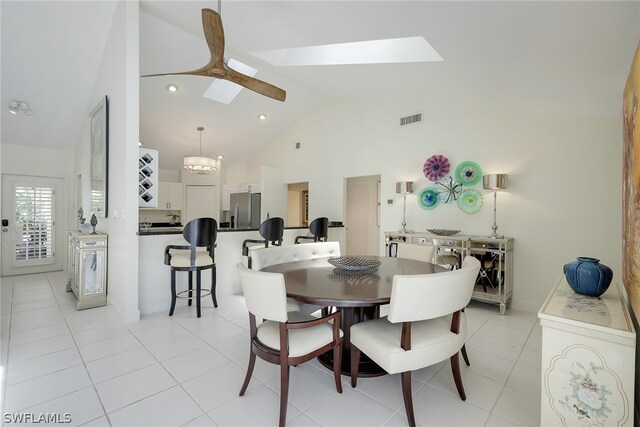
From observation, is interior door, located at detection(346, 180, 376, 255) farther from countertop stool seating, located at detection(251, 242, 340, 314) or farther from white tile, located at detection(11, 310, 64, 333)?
white tile, located at detection(11, 310, 64, 333)

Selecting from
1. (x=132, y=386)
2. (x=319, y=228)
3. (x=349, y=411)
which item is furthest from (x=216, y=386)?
(x=319, y=228)

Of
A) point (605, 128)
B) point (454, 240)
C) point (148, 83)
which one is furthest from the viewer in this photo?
point (148, 83)

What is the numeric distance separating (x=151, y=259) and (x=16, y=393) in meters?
1.72

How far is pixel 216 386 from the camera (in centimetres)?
202

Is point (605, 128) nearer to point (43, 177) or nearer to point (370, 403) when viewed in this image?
point (370, 403)

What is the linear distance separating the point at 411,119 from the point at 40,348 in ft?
17.5

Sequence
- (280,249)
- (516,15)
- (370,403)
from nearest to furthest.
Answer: (370,403), (516,15), (280,249)

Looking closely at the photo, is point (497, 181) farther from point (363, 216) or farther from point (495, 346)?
point (363, 216)

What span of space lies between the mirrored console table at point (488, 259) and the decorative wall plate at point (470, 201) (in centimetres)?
41

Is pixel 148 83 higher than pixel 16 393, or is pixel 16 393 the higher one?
pixel 148 83

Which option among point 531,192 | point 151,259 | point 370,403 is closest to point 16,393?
point 151,259

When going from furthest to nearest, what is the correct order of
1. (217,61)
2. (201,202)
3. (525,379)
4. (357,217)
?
(201,202) < (357,217) < (217,61) < (525,379)

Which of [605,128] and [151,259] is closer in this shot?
[605,128]

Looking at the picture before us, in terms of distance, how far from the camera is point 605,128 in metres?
3.19
